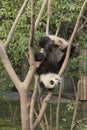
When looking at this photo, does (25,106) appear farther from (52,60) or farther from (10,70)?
(52,60)

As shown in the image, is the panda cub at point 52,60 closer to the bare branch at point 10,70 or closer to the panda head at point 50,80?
the panda head at point 50,80

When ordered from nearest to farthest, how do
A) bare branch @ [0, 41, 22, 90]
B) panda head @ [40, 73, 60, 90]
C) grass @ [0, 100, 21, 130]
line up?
bare branch @ [0, 41, 22, 90] < panda head @ [40, 73, 60, 90] < grass @ [0, 100, 21, 130]

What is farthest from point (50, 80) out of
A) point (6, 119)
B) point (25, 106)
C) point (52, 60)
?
point (6, 119)

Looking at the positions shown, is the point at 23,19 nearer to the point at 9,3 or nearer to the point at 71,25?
the point at 9,3

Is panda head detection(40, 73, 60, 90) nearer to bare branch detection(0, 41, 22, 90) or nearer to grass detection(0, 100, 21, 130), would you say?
bare branch detection(0, 41, 22, 90)

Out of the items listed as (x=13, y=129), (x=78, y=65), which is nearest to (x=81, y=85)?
(x=13, y=129)

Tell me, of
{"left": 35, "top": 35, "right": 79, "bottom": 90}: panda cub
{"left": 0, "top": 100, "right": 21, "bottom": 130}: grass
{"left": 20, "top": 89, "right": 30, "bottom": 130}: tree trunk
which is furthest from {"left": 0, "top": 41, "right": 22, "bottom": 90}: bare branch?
{"left": 0, "top": 100, "right": 21, "bottom": 130}: grass

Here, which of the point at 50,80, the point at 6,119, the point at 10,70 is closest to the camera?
the point at 10,70

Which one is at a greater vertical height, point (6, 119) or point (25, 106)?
point (25, 106)

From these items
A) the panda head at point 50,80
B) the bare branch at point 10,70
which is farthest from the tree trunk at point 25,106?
the panda head at point 50,80

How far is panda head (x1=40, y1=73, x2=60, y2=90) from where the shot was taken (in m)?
4.10

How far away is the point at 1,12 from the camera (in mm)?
5984

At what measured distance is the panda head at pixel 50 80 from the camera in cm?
410

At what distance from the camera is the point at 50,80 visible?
4.20 metres
